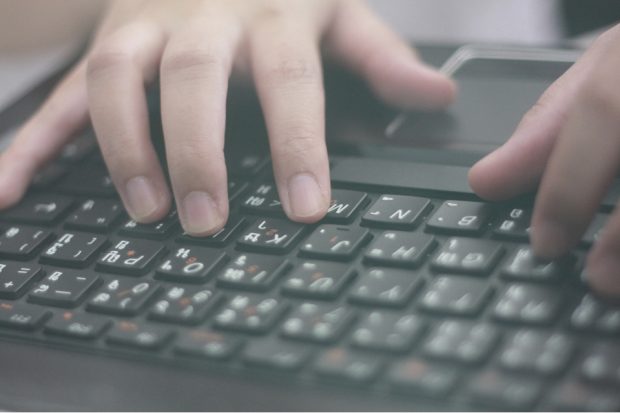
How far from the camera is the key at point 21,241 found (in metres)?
0.43

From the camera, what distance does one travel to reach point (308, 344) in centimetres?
33

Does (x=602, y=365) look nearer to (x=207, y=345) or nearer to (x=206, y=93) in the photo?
(x=207, y=345)

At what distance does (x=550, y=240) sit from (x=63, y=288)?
0.70 ft

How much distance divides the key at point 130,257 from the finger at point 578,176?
0.57 feet

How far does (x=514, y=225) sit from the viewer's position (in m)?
0.38

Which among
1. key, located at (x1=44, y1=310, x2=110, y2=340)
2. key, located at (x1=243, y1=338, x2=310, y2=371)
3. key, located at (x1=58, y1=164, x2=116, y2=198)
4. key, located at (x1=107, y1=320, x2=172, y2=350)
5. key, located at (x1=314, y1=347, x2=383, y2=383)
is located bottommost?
key, located at (x1=314, y1=347, x2=383, y2=383)

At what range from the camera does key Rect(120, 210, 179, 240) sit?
0.43m

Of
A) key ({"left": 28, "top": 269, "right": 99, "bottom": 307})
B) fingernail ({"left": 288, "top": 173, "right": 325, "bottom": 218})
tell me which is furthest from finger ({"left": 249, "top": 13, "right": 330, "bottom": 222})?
key ({"left": 28, "top": 269, "right": 99, "bottom": 307})

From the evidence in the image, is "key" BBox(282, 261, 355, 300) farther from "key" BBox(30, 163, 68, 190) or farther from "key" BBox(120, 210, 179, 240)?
"key" BBox(30, 163, 68, 190)

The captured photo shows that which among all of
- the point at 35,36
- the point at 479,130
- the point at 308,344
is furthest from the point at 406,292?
the point at 35,36

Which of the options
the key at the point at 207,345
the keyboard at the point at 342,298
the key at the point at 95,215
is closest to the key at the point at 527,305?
the keyboard at the point at 342,298

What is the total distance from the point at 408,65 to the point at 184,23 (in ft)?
0.48

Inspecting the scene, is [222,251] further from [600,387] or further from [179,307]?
[600,387]

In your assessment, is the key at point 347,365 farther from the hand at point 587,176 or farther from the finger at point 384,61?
the finger at point 384,61
